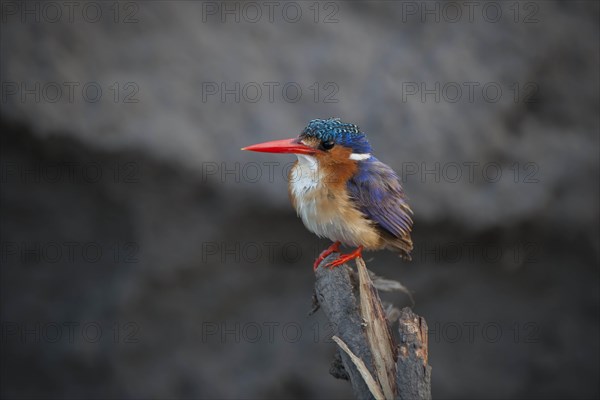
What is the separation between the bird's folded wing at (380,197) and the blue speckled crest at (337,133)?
0.35ft

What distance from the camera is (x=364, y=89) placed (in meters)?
4.63

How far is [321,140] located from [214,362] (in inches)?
86.6

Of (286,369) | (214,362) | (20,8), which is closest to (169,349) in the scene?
(214,362)

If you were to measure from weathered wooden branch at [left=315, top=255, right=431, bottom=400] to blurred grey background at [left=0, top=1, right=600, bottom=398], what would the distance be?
1.64 metres

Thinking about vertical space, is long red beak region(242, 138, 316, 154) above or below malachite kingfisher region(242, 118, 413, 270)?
above

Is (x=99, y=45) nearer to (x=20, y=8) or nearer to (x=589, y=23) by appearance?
(x=20, y=8)

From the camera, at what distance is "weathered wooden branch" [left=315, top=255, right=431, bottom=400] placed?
8.29 ft

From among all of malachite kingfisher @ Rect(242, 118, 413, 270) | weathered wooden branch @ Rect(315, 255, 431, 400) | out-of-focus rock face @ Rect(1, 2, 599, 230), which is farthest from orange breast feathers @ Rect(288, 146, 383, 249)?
out-of-focus rock face @ Rect(1, 2, 599, 230)

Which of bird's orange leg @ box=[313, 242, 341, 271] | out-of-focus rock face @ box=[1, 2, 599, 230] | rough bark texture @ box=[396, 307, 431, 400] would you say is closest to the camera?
rough bark texture @ box=[396, 307, 431, 400]

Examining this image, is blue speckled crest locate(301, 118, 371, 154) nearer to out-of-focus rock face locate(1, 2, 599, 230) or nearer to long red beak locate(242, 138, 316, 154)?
long red beak locate(242, 138, 316, 154)

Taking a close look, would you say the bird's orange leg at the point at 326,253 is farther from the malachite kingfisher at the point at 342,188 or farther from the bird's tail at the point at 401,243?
the bird's tail at the point at 401,243

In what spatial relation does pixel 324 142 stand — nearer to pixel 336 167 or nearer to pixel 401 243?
pixel 336 167

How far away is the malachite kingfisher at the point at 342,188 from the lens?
3.20 m

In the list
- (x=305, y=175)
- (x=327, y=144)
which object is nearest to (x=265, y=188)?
(x=305, y=175)
